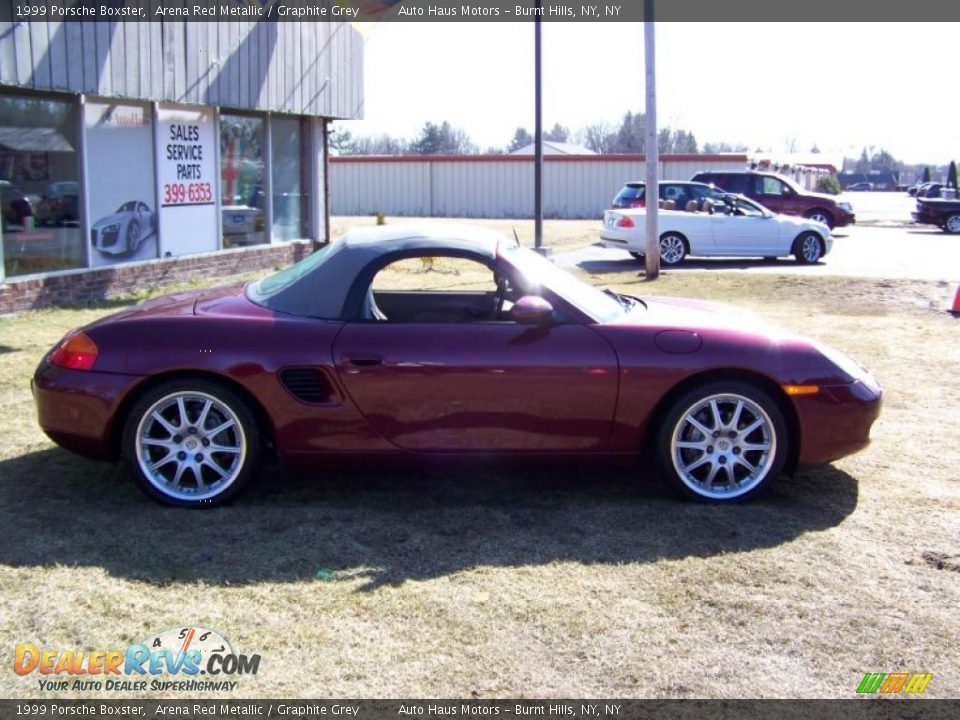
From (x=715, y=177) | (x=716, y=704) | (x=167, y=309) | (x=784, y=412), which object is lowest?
(x=716, y=704)

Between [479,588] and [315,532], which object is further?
[315,532]

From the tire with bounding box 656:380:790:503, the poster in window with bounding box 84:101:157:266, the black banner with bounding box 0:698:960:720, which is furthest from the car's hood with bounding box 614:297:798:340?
the poster in window with bounding box 84:101:157:266

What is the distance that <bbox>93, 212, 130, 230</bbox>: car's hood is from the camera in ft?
40.7

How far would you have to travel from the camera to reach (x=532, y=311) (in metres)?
4.96

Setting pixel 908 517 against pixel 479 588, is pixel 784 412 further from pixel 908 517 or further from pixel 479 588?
pixel 479 588

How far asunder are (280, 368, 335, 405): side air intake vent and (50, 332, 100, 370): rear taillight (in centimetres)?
95

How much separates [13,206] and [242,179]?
5.18 meters

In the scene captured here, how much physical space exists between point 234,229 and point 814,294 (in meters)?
8.63

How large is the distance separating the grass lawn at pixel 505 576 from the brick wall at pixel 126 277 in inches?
211

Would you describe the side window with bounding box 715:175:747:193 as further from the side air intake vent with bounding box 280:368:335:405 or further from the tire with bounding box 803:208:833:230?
the side air intake vent with bounding box 280:368:335:405

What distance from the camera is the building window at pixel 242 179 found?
15305 millimetres

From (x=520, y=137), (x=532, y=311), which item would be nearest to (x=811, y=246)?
(x=532, y=311)

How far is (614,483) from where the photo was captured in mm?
5480

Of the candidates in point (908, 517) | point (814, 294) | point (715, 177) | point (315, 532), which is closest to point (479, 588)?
point (315, 532)
